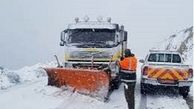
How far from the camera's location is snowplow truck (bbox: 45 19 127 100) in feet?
53.3

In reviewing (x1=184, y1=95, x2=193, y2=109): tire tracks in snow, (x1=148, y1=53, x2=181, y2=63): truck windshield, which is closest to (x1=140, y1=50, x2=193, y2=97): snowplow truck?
(x1=184, y1=95, x2=193, y2=109): tire tracks in snow

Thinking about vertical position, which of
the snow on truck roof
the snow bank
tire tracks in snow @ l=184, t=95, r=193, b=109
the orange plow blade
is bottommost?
the snow bank

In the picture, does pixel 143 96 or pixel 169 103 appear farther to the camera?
pixel 143 96

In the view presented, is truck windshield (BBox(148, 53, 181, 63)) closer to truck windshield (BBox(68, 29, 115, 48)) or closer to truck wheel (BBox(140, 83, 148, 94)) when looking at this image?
truck wheel (BBox(140, 83, 148, 94))

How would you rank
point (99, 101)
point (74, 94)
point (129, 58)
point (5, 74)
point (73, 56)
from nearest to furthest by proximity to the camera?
point (129, 58), point (99, 101), point (74, 94), point (73, 56), point (5, 74)

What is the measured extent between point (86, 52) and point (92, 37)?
2.30 ft

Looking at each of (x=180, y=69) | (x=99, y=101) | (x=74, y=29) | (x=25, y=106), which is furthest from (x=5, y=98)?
(x=180, y=69)

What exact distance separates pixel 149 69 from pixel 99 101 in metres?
2.55

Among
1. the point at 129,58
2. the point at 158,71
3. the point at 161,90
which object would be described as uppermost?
the point at 129,58

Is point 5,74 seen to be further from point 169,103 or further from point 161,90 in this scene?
point 169,103

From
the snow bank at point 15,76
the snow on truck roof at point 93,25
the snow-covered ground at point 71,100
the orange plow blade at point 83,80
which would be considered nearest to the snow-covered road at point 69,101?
the snow-covered ground at point 71,100

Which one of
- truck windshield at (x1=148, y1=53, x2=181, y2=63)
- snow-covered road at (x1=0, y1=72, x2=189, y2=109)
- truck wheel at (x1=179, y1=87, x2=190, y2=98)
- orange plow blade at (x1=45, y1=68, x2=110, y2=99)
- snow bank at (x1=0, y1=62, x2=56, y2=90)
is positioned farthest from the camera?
snow bank at (x1=0, y1=62, x2=56, y2=90)

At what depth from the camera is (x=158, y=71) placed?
16.2 meters

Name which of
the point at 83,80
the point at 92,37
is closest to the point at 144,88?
the point at 83,80
